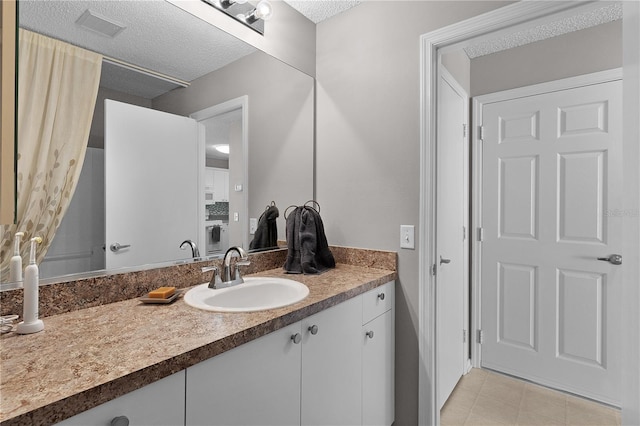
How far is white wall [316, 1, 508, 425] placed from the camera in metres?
1.67

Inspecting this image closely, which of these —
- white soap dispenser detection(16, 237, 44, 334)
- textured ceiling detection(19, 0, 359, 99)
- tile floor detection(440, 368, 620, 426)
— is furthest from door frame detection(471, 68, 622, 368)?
white soap dispenser detection(16, 237, 44, 334)

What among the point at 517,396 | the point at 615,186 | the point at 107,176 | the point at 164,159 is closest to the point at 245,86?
the point at 164,159

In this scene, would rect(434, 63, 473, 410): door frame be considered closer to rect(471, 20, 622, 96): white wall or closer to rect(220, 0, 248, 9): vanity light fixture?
rect(471, 20, 622, 96): white wall

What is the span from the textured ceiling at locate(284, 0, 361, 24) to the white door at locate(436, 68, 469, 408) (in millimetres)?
690

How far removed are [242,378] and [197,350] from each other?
20 cm

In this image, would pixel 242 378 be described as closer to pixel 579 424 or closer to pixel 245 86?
pixel 245 86

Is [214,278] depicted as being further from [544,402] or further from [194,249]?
[544,402]

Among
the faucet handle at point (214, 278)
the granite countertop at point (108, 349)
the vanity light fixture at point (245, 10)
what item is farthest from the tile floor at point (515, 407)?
the vanity light fixture at point (245, 10)

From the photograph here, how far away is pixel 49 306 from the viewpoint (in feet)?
3.37

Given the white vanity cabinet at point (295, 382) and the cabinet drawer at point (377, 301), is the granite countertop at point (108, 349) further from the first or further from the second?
the cabinet drawer at point (377, 301)

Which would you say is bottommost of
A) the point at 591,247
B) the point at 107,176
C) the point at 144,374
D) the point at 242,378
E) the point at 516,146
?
the point at 242,378

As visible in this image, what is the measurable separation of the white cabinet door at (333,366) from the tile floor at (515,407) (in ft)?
2.89

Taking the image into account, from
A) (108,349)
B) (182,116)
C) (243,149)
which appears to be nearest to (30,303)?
(108,349)

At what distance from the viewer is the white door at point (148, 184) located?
1206 mm
